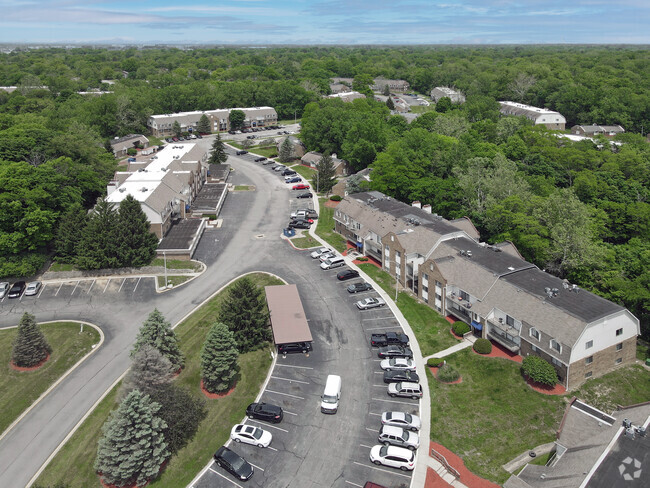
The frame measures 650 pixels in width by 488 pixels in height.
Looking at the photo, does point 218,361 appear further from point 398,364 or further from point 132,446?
point 398,364

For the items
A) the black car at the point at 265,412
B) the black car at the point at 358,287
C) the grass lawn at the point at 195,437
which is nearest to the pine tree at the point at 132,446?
the grass lawn at the point at 195,437

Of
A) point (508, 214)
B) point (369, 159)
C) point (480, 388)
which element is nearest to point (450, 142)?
point (369, 159)

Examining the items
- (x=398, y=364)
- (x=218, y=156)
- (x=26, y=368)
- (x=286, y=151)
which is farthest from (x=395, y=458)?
(x=286, y=151)

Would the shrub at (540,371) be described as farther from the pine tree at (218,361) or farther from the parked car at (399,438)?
the pine tree at (218,361)

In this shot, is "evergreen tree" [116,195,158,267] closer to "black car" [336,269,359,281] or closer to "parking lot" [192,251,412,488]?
"parking lot" [192,251,412,488]

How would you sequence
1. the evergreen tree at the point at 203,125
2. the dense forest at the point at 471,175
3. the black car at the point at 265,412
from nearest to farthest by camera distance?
the black car at the point at 265,412, the dense forest at the point at 471,175, the evergreen tree at the point at 203,125

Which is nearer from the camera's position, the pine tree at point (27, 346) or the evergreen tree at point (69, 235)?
the pine tree at point (27, 346)
